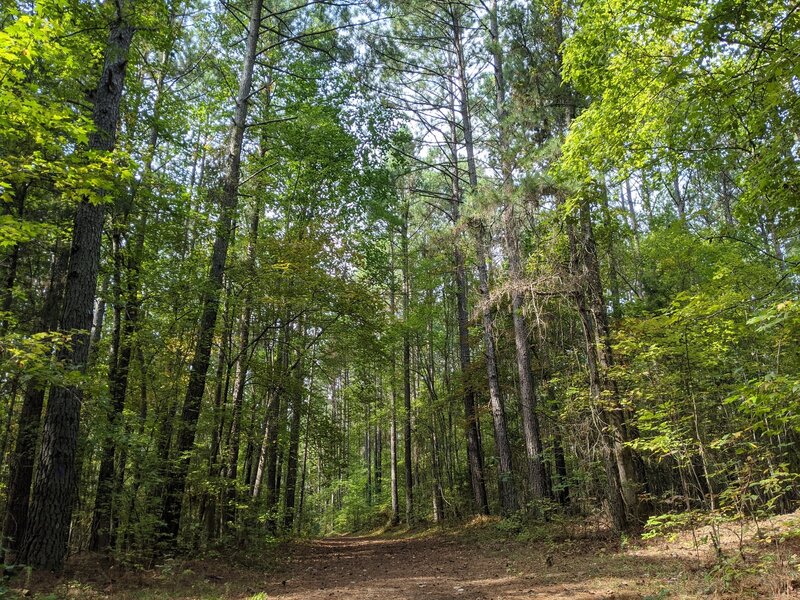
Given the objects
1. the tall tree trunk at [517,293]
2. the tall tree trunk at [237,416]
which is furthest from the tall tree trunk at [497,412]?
the tall tree trunk at [237,416]

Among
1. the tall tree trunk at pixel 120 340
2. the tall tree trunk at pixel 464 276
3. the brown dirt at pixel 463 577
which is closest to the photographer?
the brown dirt at pixel 463 577

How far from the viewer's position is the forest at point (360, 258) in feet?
18.2

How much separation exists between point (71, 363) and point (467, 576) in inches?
263

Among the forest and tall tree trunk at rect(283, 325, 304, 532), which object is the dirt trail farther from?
tall tree trunk at rect(283, 325, 304, 532)

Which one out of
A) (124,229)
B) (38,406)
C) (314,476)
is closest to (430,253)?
(124,229)

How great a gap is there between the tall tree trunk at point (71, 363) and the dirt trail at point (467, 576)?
122 inches

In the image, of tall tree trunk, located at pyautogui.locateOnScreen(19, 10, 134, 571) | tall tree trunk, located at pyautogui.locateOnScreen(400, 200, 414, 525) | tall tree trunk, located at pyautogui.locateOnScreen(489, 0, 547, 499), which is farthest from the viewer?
tall tree trunk, located at pyautogui.locateOnScreen(400, 200, 414, 525)

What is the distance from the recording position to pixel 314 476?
34938 mm

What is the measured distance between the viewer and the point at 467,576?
24.8 ft

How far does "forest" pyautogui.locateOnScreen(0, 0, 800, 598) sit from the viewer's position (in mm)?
5555

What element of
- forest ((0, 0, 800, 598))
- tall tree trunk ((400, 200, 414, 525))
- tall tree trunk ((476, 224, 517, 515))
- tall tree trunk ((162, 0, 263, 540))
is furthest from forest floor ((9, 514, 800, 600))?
tall tree trunk ((400, 200, 414, 525))

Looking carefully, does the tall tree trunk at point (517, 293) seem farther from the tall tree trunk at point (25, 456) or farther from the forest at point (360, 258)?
the tall tree trunk at point (25, 456)

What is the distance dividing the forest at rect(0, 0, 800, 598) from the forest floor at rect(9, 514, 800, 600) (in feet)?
1.56

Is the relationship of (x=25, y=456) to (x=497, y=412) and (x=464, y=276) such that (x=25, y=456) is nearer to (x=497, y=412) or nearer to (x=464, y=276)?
(x=497, y=412)
